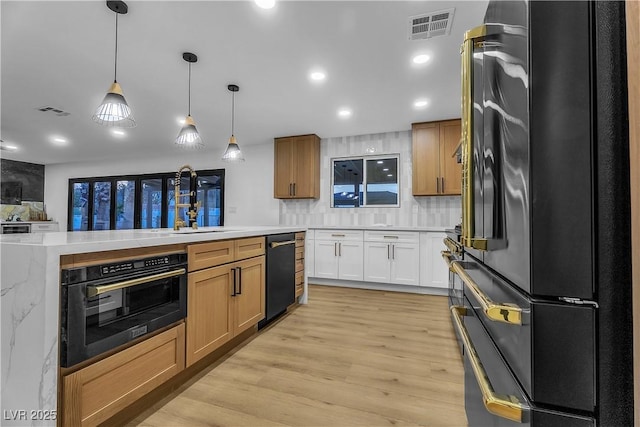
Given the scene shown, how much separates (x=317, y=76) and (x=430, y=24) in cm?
117

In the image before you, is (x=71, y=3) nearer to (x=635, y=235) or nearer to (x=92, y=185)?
(x=635, y=235)

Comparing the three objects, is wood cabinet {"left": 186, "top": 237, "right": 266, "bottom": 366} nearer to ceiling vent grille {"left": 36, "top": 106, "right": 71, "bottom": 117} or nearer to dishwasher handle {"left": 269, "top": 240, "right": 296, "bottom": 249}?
dishwasher handle {"left": 269, "top": 240, "right": 296, "bottom": 249}

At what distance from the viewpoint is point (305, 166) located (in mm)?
4922

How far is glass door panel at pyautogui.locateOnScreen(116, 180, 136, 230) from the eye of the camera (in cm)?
691

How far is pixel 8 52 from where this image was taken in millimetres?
2527

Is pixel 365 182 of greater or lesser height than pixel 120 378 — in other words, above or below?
above

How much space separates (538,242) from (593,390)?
26 centimetres

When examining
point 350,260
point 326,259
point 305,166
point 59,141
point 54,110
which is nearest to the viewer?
point 54,110

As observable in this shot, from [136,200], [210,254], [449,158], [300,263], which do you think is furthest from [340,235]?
[136,200]

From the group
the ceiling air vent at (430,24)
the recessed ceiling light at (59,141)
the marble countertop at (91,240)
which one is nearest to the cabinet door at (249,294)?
the marble countertop at (91,240)

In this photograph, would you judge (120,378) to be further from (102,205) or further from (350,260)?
(102,205)

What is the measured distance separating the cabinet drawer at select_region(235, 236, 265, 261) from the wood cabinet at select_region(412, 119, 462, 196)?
109 inches

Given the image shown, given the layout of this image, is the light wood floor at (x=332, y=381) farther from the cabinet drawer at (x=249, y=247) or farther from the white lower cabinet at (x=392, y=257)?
the white lower cabinet at (x=392, y=257)

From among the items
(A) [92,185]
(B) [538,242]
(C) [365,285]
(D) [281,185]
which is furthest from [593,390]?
(A) [92,185]
